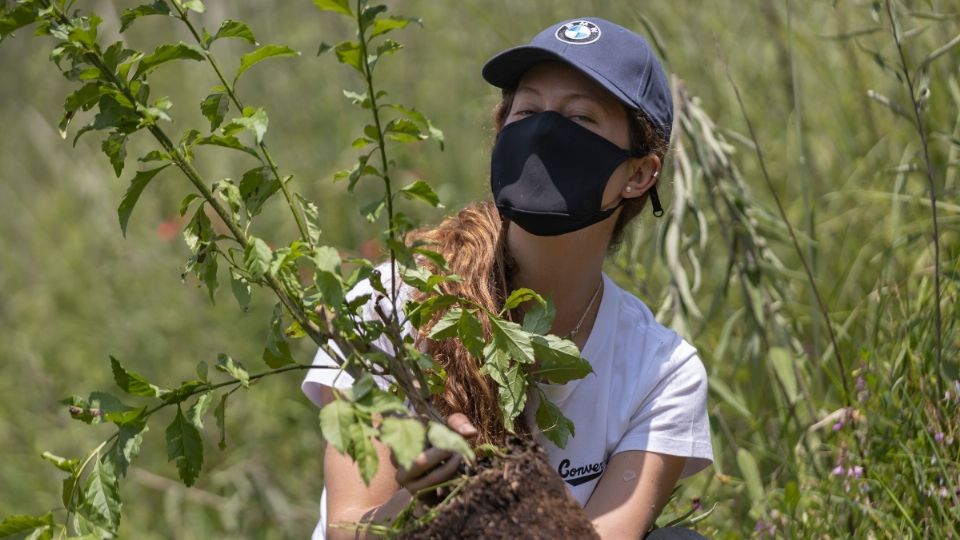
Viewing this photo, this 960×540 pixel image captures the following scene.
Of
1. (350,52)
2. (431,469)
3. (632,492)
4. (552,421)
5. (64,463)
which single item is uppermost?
(350,52)

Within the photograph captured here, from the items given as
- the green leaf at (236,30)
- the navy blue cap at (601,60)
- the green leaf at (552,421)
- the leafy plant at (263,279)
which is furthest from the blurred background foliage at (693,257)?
the green leaf at (236,30)

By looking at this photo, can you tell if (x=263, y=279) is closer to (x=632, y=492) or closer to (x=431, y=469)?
(x=431, y=469)

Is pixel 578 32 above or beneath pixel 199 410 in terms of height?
above

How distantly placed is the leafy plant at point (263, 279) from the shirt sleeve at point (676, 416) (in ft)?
1.32

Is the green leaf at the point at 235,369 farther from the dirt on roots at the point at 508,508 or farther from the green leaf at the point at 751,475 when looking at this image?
the green leaf at the point at 751,475

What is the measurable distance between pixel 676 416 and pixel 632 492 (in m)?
0.18

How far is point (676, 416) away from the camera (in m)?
2.26

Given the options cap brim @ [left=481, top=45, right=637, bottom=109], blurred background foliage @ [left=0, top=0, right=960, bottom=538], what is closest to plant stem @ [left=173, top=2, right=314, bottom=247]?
cap brim @ [left=481, top=45, right=637, bottom=109]

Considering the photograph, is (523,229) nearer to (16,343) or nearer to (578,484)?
(578,484)

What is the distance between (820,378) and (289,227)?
7.24ft

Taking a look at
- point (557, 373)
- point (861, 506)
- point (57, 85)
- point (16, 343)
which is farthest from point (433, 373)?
point (57, 85)

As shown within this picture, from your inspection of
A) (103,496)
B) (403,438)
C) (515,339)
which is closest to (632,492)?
(515,339)

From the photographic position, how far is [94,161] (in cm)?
581

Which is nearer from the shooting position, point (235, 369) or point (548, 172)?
point (235, 369)
